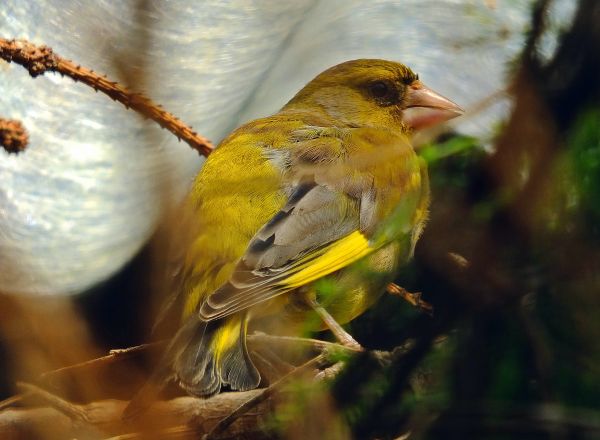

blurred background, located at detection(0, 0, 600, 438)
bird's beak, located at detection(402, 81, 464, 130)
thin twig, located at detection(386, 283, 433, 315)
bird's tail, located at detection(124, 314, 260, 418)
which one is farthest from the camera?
bird's beak, located at detection(402, 81, 464, 130)

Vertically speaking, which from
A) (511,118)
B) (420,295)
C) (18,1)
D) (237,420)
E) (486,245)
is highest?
(18,1)

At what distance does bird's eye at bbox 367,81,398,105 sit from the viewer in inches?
78.7

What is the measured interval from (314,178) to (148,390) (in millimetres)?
551

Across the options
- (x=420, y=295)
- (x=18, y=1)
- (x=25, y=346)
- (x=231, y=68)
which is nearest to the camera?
(x=420, y=295)

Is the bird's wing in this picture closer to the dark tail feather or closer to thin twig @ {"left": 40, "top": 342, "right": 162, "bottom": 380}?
the dark tail feather

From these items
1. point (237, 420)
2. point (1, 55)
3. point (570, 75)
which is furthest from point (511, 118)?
point (1, 55)

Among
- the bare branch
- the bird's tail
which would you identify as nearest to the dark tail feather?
the bird's tail

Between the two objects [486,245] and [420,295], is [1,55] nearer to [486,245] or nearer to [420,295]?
[420,295]

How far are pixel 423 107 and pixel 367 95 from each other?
0.21m

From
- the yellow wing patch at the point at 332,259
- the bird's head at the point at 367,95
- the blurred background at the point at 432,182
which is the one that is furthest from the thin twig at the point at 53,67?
the bird's head at the point at 367,95

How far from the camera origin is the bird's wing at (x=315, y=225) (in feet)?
4.49

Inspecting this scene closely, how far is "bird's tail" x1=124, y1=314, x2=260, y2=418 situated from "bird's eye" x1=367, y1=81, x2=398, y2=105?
2.80 ft

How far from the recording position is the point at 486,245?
749 mm

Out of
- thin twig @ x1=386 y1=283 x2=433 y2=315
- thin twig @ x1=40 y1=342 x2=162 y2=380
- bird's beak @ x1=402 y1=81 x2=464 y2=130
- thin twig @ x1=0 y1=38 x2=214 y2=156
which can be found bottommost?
thin twig @ x1=40 y1=342 x2=162 y2=380
